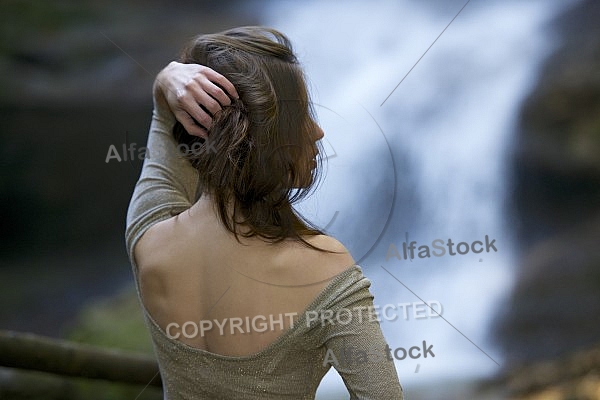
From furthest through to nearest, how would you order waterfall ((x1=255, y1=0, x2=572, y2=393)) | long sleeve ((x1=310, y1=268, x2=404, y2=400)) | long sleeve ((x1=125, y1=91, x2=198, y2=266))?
waterfall ((x1=255, y1=0, x2=572, y2=393))
long sleeve ((x1=125, y1=91, x2=198, y2=266))
long sleeve ((x1=310, y1=268, x2=404, y2=400))

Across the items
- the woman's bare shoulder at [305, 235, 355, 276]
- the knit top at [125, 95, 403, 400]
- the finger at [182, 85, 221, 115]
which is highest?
the finger at [182, 85, 221, 115]

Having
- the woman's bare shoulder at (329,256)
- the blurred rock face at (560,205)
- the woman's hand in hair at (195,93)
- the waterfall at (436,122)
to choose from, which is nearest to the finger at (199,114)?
the woman's hand in hair at (195,93)

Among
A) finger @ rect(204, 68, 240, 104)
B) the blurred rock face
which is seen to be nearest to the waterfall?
the blurred rock face

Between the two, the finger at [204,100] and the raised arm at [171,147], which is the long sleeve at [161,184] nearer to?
the raised arm at [171,147]

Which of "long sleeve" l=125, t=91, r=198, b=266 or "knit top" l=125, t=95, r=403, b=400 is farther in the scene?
Answer: "long sleeve" l=125, t=91, r=198, b=266

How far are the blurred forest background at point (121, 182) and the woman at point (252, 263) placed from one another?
4.14ft

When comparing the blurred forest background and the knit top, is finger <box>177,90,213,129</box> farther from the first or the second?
the blurred forest background

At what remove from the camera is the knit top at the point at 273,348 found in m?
0.76

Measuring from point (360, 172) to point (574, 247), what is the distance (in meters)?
0.73

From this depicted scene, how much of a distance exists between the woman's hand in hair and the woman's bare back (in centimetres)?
9

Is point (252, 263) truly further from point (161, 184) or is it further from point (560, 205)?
point (560, 205)

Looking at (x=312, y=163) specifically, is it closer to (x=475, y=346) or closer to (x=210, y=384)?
(x=210, y=384)

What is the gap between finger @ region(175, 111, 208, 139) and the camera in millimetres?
849

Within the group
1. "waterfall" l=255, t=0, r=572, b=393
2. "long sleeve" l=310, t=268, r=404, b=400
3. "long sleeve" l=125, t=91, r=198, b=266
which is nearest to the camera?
"long sleeve" l=310, t=268, r=404, b=400
